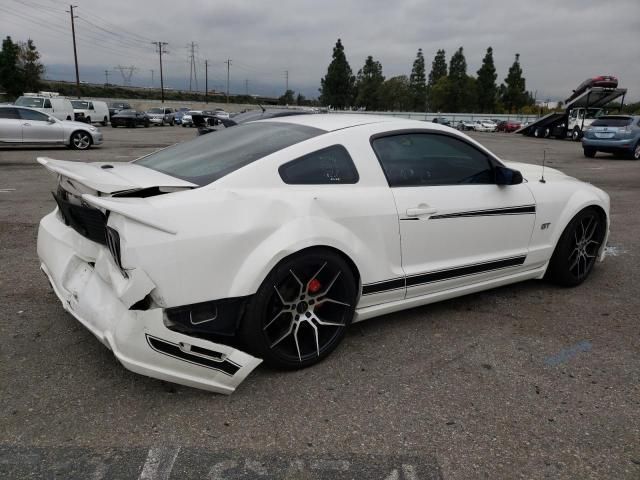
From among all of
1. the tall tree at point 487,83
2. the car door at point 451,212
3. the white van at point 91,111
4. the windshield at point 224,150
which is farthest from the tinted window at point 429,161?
the tall tree at point 487,83

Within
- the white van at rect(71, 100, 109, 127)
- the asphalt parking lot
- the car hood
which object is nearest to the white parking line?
the asphalt parking lot

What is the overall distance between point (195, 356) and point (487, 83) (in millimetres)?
87943

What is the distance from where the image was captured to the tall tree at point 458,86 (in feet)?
281

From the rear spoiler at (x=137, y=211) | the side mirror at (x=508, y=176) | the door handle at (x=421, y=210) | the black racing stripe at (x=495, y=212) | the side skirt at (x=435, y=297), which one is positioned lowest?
the side skirt at (x=435, y=297)

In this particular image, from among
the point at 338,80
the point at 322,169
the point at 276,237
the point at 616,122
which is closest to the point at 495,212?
the point at 322,169

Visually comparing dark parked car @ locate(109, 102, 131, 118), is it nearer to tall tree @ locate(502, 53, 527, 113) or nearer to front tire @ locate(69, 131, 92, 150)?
front tire @ locate(69, 131, 92, 150)

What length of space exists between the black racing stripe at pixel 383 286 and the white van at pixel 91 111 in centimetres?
3325

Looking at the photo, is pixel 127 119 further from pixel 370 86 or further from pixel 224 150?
pixel 370 86

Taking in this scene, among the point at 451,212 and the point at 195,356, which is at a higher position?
the point at 451,212

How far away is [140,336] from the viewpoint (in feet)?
7.92

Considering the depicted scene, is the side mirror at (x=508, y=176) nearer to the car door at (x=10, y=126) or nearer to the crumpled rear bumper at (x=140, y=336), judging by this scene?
the crumpled rear bumper at (x=140, y=336)

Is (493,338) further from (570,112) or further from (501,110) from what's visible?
(501,110)

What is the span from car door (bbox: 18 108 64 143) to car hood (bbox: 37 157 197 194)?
13825 mm

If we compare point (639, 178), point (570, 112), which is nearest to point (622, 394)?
point (639, 178)
